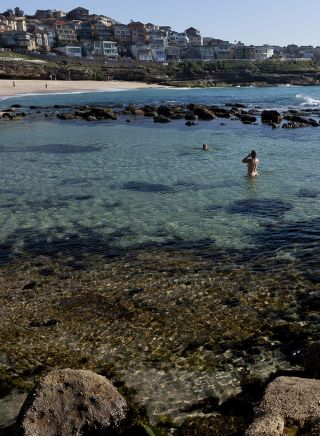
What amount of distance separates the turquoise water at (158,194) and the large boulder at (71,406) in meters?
7.54

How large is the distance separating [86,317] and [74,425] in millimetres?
3822

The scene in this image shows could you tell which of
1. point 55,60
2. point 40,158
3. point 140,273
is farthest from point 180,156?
point 55,60

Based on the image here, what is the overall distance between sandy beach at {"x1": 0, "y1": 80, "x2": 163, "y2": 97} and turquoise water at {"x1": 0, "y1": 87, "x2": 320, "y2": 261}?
69.5 meters

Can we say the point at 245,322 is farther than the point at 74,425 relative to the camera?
Yes

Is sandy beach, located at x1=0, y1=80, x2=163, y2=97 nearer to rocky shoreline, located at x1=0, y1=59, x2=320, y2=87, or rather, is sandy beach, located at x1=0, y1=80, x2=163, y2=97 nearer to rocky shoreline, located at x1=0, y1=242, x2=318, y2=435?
rocky shoreline, located at x1=0, y1=59, x2=320, y2=87

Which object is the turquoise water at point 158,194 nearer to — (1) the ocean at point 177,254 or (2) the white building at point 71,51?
(1) the ocean at point 177,254

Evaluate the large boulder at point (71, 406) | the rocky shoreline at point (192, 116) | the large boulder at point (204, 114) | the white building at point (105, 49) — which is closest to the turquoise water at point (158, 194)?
the large boulder at point (71, 406)

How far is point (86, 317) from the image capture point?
10.7 m

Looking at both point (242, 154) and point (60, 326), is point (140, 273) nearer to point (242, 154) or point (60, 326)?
point (60, 326)

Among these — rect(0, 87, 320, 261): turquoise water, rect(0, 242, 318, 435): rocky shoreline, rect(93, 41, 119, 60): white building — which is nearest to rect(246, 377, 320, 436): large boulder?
rect(0, 242, 318, 435): rocky shoreline

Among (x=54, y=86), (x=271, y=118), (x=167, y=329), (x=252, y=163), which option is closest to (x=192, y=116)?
(x=271, y=118)

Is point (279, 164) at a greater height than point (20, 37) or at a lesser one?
lesser

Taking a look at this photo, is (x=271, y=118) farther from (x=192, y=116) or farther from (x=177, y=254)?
(x=177, y=254)

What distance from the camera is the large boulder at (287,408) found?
6121 mm
